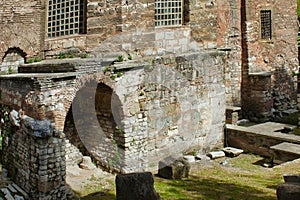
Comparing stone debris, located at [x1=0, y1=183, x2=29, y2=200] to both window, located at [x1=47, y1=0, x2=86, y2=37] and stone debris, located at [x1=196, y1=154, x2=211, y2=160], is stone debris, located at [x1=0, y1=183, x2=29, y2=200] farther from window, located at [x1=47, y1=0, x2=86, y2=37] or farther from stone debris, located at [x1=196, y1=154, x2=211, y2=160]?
stone debris, located at [x1=196, y1=154, x2=211, y2=160]

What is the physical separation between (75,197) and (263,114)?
355 inches

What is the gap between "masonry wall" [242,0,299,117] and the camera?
51.3 feet

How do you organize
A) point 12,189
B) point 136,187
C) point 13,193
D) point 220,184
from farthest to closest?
point 220,184
point 12,189
point 13,193
point 136,187

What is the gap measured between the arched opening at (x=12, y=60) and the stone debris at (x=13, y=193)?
2.79m

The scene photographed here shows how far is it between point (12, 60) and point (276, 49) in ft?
33.4

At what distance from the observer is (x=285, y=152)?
10922mm

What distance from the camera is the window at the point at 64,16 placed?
1039 centimetres

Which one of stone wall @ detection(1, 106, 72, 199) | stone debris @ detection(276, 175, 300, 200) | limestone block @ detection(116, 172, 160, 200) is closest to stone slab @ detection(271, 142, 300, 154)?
stone wall @ detection(1, 106, 72, 199)

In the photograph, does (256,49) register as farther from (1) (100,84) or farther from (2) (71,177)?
(2) (71,177)

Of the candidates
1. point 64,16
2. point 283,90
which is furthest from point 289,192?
point 283,90

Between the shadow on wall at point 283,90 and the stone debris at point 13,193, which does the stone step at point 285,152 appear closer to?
the shadow on wall at point 283,90

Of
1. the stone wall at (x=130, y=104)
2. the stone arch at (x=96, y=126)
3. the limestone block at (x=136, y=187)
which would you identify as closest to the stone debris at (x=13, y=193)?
the stone wall at (x=130, y=104)

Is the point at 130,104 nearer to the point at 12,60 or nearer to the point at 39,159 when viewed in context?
the point at 39,159

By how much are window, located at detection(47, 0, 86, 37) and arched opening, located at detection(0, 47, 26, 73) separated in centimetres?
89
